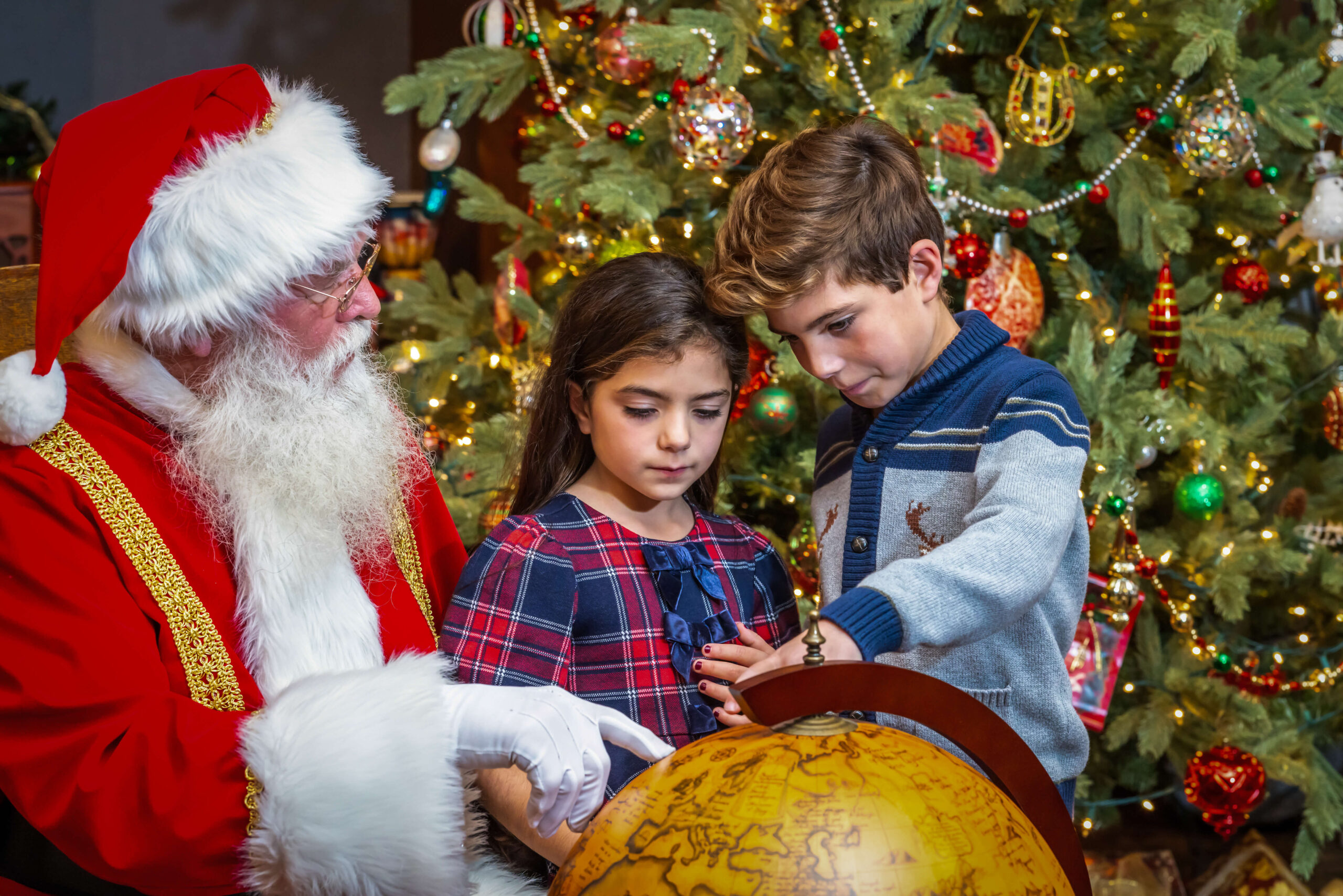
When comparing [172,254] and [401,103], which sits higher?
[401,103]

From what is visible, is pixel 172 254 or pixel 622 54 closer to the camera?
pixel 172 254

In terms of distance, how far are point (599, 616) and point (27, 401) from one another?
2.54 feet

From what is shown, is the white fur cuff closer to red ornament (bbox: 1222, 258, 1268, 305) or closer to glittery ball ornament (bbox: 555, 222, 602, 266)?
glittery ball ornament (bbox: 555, 222, 602, 266)

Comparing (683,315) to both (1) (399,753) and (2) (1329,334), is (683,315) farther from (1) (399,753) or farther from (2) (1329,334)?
(2) (1329,334)

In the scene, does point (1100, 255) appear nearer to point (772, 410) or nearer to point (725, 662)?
point (772, 410)

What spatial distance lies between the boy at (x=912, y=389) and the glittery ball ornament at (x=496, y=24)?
181cm

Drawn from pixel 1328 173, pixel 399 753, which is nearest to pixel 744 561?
pixel 399 753

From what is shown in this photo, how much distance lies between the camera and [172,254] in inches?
58.2

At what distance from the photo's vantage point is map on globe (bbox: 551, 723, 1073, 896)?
87 cm

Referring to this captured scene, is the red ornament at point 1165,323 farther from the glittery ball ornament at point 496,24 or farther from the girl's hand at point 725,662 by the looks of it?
the glittery ball ornament at point 496,24

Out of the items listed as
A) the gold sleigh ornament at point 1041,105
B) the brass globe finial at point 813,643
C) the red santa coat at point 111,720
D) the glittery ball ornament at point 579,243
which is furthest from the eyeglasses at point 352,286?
the gold sleigh ornament at point 1041,105

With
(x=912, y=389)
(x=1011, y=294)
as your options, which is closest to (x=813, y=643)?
(x=912, y=389)

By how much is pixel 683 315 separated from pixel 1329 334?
2439 millimetres

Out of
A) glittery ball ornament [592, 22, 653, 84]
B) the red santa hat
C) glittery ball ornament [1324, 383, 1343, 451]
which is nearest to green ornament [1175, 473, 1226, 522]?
glittery ball ornament [1324, 383, 1343, 451]
